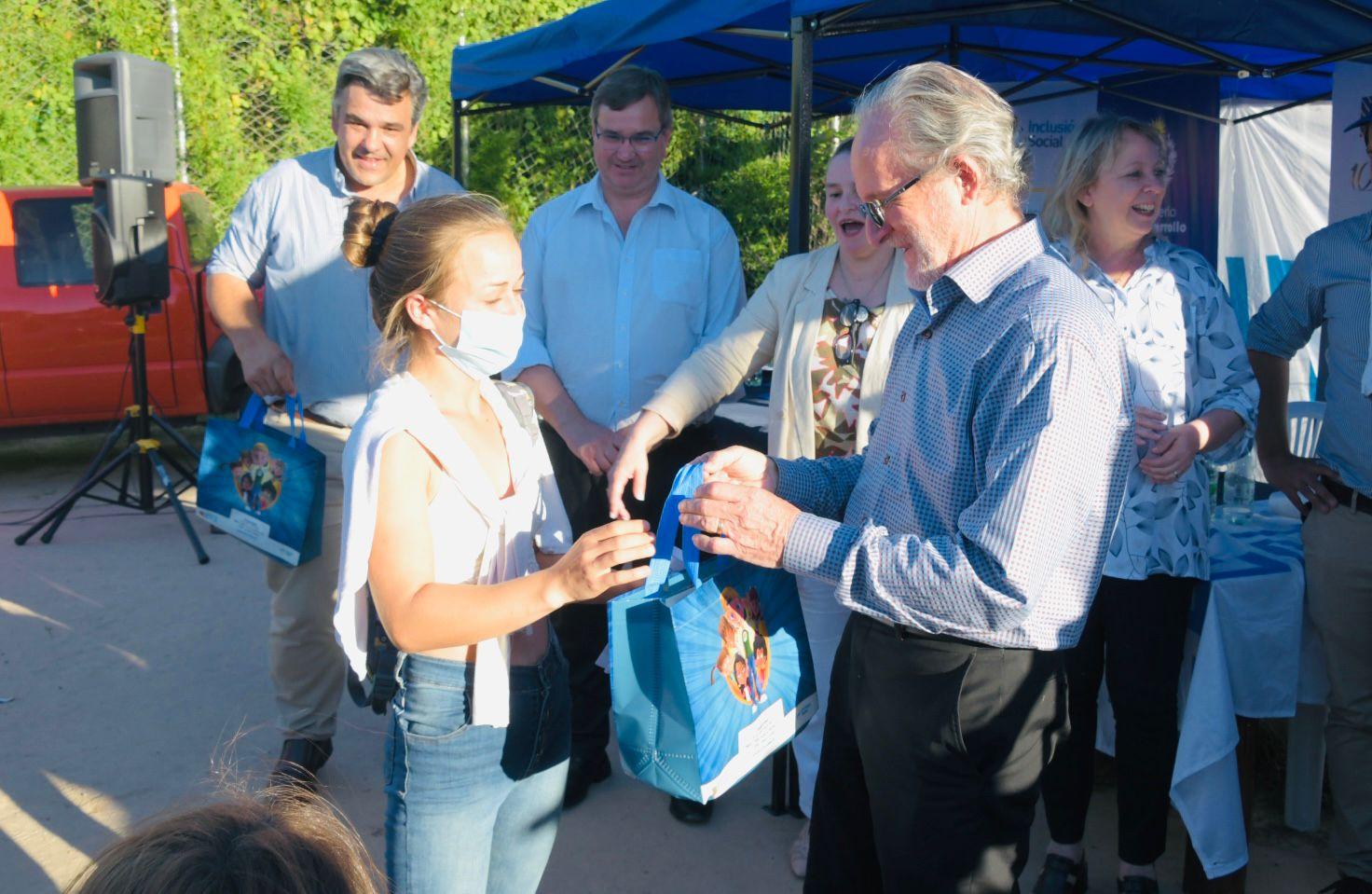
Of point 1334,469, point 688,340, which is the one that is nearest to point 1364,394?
point 1334,469

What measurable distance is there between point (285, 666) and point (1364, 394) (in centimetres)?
313

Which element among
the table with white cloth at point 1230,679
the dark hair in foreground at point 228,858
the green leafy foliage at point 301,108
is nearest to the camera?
the dark hair in foreground at point 228,858

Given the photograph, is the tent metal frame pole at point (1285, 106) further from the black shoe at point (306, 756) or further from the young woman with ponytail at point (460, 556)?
the black shoe at point (306, 756)

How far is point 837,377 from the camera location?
9.85 ft

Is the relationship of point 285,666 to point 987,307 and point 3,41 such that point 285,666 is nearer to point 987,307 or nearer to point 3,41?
point 987,307

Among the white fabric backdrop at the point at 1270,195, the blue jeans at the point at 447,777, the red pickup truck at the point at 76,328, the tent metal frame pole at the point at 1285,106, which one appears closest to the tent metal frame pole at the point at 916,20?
the blue jeans at the point at 447,777

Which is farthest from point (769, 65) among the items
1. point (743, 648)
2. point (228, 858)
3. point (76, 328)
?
point (76, 328)

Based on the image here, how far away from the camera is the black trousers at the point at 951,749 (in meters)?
1.86

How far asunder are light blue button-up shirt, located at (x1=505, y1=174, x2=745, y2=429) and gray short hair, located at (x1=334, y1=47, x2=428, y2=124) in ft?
1.91

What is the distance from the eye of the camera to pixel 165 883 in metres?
Result: 1.03

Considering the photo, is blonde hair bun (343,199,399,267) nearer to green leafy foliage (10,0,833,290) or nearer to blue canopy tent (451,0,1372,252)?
blue canopy tent (451,0,1372,252)

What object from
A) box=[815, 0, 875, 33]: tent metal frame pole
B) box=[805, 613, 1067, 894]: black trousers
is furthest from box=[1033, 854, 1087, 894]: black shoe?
box=[815, 0, 875, 33]: tent metal frame pole

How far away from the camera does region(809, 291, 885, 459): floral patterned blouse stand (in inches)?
117

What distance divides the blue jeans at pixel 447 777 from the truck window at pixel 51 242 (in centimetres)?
712
